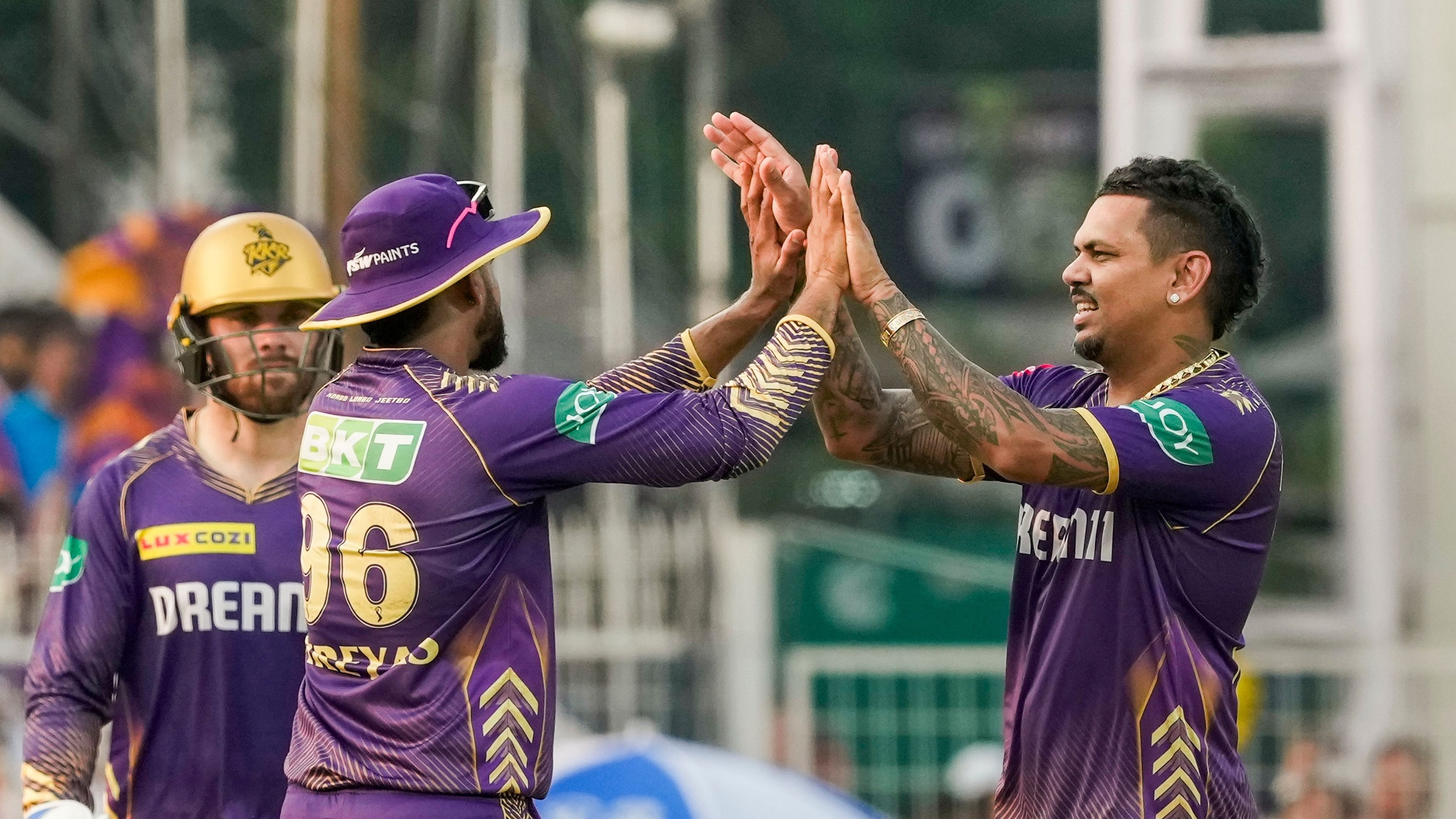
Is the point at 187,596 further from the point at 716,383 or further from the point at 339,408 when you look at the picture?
the point at 716,383

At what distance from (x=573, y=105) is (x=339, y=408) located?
23.4 metres

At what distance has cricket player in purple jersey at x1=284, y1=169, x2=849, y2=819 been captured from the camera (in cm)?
455

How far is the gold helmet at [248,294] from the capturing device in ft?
18.3

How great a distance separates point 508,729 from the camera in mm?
4559

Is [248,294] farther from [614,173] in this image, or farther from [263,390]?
[614,173]

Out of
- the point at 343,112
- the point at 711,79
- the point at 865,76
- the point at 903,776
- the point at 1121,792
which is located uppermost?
the point at 865,76

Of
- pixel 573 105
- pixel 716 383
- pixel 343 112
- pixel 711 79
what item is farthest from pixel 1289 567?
pixel 716 383

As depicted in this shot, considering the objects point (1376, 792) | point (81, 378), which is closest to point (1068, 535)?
point (1376, 792)

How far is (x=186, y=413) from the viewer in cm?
574

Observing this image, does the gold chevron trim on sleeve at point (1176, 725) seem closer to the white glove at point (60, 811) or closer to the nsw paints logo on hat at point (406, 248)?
the nsw paints logo on hat at point (406, 248)

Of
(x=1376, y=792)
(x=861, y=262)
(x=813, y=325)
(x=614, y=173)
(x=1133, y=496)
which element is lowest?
(x=1376, y=792)

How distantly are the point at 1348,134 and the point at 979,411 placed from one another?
7.90m

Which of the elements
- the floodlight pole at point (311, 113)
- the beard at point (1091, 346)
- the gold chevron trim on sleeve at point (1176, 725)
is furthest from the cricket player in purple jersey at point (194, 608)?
the floodlight pole at point (311, 113)

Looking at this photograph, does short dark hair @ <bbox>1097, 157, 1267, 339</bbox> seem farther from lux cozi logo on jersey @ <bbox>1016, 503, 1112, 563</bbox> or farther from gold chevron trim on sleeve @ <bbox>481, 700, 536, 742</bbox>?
gold chevron trim on sleeve @ <bbox>481, 700, 536, 742</bbox>
